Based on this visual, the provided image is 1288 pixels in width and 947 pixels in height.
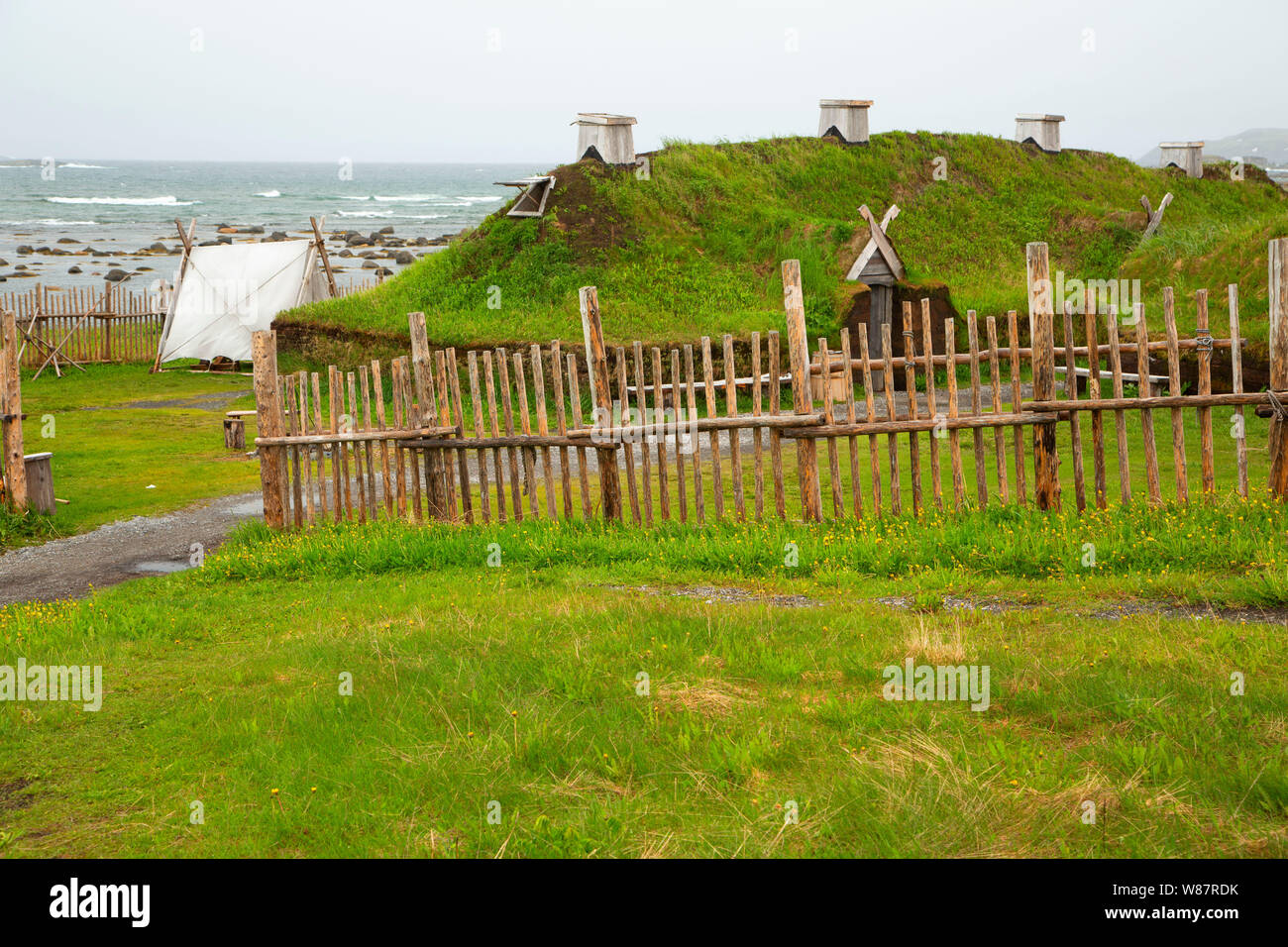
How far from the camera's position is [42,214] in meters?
104

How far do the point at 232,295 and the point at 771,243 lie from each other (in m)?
14.0

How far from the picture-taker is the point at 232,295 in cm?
2791

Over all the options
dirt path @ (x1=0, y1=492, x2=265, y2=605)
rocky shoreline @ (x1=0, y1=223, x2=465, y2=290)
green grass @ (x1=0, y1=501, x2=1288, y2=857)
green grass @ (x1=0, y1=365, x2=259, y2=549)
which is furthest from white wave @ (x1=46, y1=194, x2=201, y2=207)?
green grass @ (x1=0, y1=501, x2=1288, y2=857)

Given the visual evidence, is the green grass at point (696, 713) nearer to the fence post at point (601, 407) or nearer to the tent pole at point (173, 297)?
the fence post at point (601, 407)

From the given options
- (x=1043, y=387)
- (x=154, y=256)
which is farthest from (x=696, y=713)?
(x=154, y=256)

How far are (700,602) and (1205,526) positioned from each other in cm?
413

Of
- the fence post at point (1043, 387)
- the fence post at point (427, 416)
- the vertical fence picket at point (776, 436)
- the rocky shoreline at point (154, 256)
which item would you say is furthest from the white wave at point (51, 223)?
the fence post at point (1043, 387)

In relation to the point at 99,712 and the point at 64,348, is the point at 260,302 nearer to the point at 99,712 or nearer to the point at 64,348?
the point at 64,348

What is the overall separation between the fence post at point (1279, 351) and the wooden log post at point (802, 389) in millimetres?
3894

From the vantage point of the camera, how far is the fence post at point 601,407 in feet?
35.2

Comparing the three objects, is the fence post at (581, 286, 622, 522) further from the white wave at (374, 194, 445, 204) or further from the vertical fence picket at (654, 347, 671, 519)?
the white wave at (374, 194, 445, 204)

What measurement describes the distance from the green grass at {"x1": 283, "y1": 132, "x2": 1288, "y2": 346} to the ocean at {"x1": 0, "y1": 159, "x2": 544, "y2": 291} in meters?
17.3
